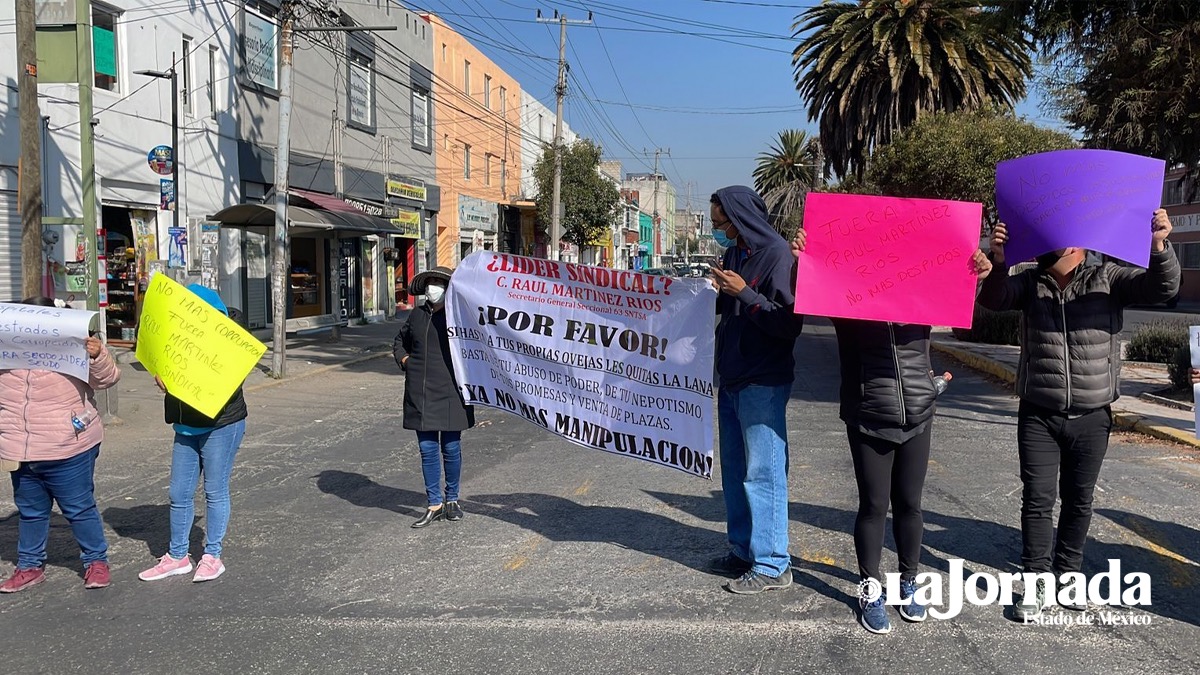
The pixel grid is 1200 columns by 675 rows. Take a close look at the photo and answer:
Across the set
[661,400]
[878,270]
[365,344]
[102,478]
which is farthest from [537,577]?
[365,344]

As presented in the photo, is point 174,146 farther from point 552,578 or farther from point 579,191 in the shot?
point 579,191

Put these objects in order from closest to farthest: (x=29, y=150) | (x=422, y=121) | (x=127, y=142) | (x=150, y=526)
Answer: (x=150, y=526) < (x=29, y=150) < (x=127, y=142) < (x=422, y=121)

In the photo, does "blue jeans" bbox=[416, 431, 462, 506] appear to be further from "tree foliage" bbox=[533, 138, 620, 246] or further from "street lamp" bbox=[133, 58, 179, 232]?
"tree foliage" bbox=[533, 138, 620, 246]

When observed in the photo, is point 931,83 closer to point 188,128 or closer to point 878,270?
point 188,128

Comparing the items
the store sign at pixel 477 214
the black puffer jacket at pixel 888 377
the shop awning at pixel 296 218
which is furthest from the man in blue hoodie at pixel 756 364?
the store sign at pixel 477 214

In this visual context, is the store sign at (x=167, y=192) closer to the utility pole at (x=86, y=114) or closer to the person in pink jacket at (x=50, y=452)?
the utility pole at (x=86, y=114)

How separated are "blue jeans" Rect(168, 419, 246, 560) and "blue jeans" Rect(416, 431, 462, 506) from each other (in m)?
1.20

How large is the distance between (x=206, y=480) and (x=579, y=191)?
35.3 m

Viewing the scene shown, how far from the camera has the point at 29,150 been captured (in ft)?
31.2

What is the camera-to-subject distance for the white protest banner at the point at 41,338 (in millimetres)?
4457

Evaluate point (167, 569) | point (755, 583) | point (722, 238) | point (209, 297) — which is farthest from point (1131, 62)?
point (167, 569)

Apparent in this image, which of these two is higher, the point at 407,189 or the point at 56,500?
the point at 407,189

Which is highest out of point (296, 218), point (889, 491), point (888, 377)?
point (296, 218)

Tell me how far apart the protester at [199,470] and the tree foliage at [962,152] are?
16.5m
